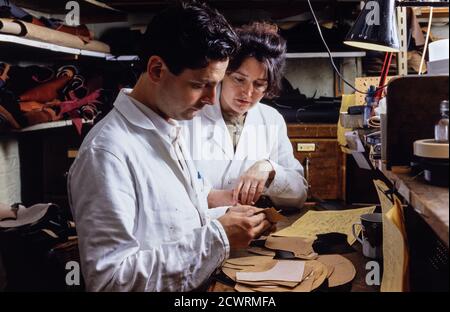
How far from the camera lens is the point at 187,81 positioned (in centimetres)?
125

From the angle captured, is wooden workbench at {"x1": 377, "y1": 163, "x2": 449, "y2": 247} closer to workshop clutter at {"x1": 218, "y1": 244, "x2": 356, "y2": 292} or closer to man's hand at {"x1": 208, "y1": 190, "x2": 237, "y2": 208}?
workshop clutter at {"x1": 218, "y1": 244, "x2": 356, "y2": 292}

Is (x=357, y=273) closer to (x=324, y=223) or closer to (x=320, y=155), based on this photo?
(x=324, y=223)

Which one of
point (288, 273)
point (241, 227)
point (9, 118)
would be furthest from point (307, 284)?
point (9, 118)

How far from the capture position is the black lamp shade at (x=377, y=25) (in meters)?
1.61

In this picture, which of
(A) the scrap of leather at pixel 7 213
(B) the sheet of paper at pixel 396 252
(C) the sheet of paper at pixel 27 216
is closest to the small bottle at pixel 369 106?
(B) the sheet of paper at pixel 396 252

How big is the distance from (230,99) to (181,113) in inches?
39.6

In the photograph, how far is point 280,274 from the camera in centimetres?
118

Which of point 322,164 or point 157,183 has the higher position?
point 157,183

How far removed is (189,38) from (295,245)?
0.67 metres

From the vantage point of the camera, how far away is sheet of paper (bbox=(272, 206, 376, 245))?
5.04 feet

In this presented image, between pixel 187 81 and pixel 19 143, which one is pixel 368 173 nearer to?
pixel 187 81

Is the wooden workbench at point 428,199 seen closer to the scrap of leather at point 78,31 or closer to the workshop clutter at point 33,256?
the workshop clutter at point 33,256

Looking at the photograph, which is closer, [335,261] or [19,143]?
[335,261]

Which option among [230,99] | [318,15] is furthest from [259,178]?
[318,15]
